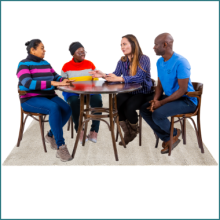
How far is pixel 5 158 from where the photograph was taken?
4285 mm

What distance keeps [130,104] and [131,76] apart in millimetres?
386

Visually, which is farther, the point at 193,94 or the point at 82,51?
the point at 82,51

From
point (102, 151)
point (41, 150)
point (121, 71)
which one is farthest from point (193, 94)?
point (41, 150)

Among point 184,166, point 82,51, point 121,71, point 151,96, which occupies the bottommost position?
point 184,166

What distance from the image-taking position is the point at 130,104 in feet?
14.9

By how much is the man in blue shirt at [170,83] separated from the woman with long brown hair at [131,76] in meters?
0.19

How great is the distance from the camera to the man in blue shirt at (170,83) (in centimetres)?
414

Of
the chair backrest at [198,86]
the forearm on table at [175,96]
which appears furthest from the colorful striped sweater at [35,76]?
the chair backrest at [198,86]

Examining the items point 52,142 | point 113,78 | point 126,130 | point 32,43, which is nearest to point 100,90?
point 113,78

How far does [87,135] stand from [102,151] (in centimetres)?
65

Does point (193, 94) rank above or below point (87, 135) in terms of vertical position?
above

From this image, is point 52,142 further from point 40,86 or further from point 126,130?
point 126,130

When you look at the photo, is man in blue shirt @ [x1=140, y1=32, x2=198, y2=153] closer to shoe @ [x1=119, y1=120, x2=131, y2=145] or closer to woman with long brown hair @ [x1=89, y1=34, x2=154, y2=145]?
woman with long brown hair @ [x1=89, y1=34, x2=154, y2=145]

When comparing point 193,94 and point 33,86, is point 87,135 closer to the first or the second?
point 33,86
